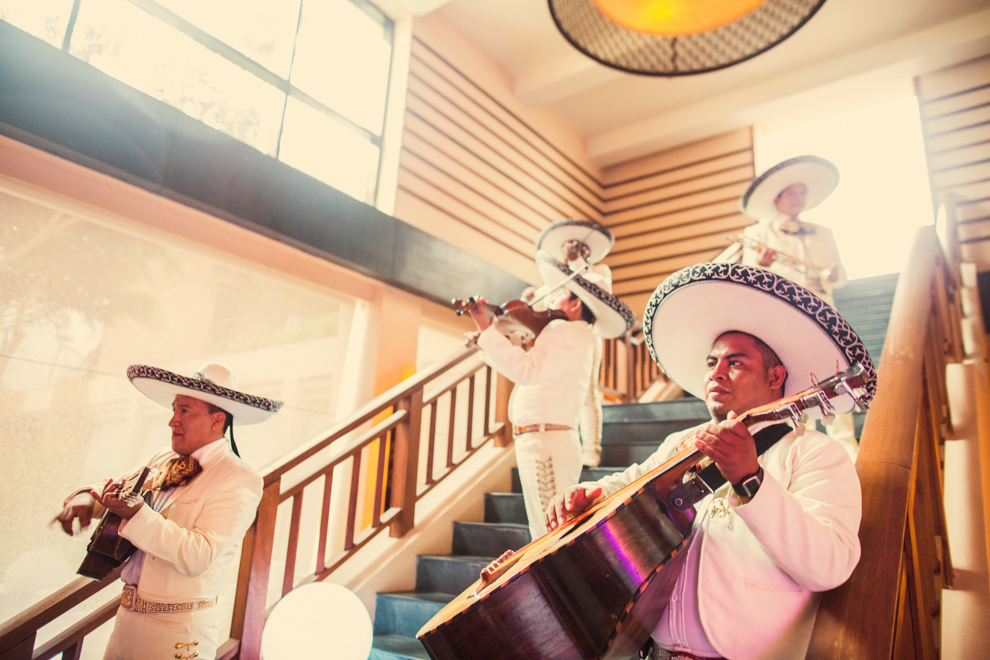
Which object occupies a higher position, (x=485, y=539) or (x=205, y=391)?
(x=205, y=391)

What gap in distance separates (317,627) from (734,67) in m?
5.90

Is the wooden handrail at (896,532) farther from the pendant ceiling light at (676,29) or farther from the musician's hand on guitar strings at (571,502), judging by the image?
the pendant ceiling light at (676,29)

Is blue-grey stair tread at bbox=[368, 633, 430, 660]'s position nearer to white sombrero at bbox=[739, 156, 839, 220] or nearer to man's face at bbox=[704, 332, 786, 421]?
man's face at bbox=[704, 332, 786, 421]

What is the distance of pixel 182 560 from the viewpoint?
1.76 meters

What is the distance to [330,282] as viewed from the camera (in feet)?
14.8

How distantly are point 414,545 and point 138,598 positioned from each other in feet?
5.45

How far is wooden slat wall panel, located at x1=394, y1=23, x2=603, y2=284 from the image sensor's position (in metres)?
5.45

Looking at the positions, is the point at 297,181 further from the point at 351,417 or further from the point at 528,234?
the point at 528,234

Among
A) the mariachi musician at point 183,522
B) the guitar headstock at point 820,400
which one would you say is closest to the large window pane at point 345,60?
the mariachi musician at point 183,522

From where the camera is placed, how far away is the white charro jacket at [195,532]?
175 centimetres

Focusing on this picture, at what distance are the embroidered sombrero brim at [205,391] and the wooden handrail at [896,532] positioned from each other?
6.23 ft

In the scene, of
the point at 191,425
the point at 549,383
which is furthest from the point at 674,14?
the point at 191,425

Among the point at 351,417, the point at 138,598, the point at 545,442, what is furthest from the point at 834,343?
the point at 351,417

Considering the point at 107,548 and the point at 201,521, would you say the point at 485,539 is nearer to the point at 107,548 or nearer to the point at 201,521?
the point at 201,521
